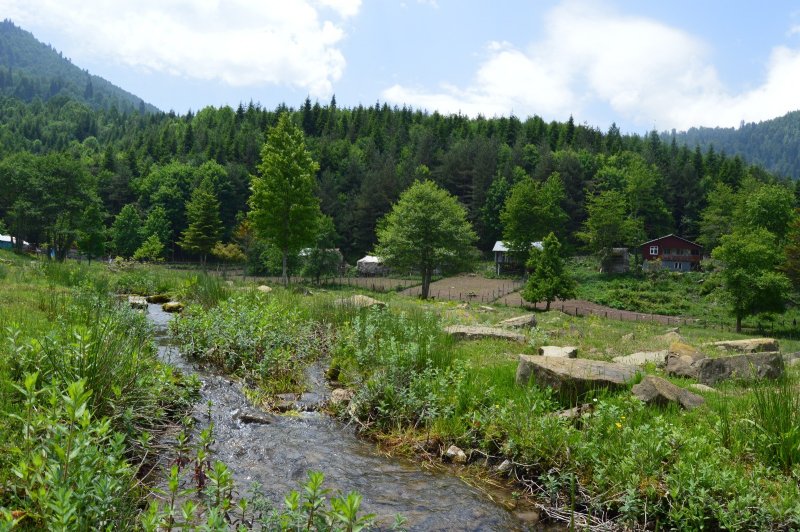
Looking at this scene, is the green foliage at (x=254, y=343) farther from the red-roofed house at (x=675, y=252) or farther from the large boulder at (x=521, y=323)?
the red-roofed house at (x=675, y=252)

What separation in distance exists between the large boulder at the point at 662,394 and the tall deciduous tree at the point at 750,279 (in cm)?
3758

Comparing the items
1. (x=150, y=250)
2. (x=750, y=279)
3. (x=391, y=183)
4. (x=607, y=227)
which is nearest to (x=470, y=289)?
(x=607, y=227)

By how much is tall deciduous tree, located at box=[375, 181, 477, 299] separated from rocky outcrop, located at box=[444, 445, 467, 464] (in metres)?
32.5

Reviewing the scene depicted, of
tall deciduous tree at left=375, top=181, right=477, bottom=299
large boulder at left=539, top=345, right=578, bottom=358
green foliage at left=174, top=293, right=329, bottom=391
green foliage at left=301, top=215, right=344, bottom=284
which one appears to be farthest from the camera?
green foliage at left=301, top=215, right=344, bottom=284

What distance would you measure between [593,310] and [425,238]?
57.0 ft

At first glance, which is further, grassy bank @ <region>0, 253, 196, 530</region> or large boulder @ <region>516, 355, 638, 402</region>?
large boulder @ <region>516, 355, 638, 402</region>

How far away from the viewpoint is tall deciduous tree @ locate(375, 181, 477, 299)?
39688 mm

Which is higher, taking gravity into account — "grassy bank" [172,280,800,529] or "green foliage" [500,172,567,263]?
"green foliage" [500,172,567,263]

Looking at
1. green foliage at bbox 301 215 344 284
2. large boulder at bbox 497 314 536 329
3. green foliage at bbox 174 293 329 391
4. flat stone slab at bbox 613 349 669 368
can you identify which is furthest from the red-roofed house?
green foliage at bbox 174 293 329 391

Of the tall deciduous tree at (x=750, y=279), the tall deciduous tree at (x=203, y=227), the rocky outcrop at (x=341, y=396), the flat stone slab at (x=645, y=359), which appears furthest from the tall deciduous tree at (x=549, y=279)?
the rocky outcrop at (x=341, y=396)

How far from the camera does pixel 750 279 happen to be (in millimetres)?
37719

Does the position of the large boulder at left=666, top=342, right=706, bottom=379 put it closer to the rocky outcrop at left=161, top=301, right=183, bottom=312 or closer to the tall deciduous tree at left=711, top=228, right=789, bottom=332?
the rocky outcrop at left=161, top=301, right=183, bottom=312

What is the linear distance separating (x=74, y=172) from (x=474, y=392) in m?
49.8

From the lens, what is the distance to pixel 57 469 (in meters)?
3.22
